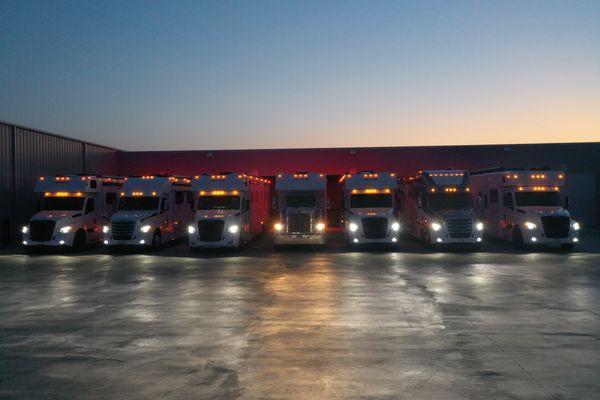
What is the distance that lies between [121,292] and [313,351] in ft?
26.3

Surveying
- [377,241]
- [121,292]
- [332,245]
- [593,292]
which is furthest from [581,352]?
[332,245]

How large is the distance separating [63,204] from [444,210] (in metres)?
17.7

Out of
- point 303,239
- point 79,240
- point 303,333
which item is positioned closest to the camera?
point 303,333

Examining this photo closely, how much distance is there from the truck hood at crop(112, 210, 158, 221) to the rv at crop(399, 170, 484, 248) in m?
12.6

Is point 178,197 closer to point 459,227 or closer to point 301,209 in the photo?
point 301,209

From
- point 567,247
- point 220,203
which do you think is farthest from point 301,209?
point 567,247

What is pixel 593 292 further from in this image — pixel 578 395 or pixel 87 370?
pixel 87 370

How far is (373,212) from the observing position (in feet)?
91.3

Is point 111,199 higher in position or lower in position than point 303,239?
higher

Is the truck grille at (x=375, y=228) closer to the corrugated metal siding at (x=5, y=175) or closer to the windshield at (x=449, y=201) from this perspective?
the windshield at (x=449, y=201)

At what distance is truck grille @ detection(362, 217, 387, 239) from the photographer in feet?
89.7

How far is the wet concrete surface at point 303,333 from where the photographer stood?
7.66m

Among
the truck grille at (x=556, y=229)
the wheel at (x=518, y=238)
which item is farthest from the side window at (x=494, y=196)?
the truck grille at (x=556, y=229)

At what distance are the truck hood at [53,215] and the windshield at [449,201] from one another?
54.1 feet
